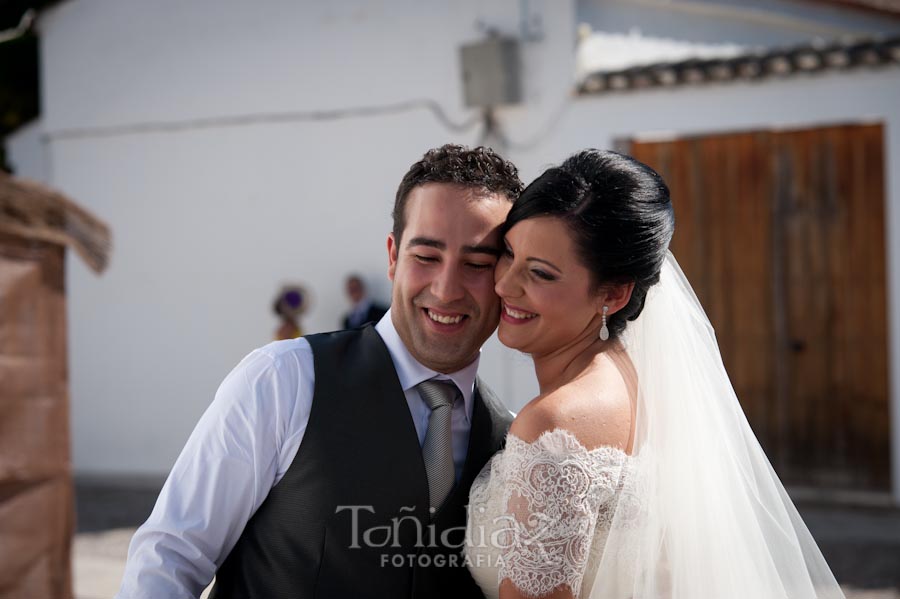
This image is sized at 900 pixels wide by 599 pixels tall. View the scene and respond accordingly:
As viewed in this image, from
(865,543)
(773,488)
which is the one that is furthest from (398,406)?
(865,543)

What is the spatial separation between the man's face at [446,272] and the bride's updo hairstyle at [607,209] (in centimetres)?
9

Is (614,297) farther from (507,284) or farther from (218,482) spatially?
(218,482)

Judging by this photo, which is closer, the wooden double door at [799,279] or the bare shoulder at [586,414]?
the bare shoulder at [586,414]

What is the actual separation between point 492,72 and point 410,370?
209 inches

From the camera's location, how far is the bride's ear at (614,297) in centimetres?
237

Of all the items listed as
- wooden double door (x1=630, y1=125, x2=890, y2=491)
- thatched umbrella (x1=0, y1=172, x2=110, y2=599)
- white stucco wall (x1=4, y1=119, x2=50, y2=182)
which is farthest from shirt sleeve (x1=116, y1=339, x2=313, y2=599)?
white stucco wall (x1=4, y1=119, x2=50, y2=182)

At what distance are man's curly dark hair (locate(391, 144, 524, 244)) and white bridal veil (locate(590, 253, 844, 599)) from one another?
47 centimetres

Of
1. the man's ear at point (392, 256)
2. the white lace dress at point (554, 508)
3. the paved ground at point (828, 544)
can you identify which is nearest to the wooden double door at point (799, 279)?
the paved ground at point (828, 544)

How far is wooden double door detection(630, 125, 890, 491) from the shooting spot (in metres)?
6.75

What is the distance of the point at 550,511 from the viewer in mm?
2082

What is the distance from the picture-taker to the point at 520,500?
2104 millimetres

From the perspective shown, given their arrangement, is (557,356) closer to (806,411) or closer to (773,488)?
(773,488)

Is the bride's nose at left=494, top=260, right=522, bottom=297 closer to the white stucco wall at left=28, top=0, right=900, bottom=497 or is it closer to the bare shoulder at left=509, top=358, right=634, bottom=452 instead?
the bare shoulder at left=509, top=358, right=634, bottom=452

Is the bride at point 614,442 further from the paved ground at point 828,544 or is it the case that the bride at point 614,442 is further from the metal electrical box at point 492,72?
the metal electrical box at point 492,72
